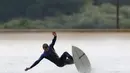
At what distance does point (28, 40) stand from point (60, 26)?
277cm

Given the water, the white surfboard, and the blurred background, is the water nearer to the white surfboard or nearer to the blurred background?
the white surfboard

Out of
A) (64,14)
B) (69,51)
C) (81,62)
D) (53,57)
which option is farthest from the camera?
(64,14)

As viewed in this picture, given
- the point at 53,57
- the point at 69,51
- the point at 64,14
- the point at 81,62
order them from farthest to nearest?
the point at 64,14 < the point at 69,51 < the point at 81,62 < the point at 53,57

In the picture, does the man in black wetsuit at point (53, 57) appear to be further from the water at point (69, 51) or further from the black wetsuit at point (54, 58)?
the water at point (69, 51)

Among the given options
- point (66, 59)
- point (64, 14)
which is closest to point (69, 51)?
point (66, 59)

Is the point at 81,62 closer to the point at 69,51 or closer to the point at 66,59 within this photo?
the point at 66,59

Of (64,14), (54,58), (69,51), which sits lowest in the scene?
(69,51)

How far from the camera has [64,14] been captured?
36.6ft

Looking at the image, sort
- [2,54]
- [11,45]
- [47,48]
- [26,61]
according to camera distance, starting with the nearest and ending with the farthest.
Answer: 1. [47,48]
2. [26,61]
3. [2,54]
4. [11,45]

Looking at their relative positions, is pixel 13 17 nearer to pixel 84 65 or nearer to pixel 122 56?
pixel 122 56

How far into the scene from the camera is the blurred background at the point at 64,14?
10961 mm

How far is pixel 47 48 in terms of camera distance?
499 cm

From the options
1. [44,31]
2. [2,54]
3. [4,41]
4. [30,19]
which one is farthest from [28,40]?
[30,19]

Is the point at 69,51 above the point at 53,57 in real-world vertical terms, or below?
below
